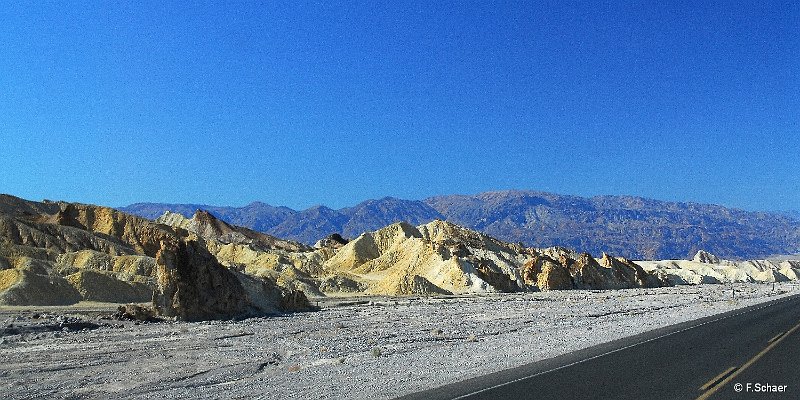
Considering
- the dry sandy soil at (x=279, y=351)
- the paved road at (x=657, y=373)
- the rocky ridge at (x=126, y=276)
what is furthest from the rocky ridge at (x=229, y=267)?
the paved road at (x=657, y=373)

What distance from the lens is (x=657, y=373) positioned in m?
15.4

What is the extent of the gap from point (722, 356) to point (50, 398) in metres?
18.2

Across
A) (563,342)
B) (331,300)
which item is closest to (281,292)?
(331,300)

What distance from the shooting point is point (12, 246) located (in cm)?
5941

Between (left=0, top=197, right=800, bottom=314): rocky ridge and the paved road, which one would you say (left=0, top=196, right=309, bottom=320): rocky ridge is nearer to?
(left=0, top=197, right=800, bottom=314): rocky ridge

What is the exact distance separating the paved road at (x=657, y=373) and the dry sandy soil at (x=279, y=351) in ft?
4.70

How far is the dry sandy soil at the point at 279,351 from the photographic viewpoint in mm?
16234

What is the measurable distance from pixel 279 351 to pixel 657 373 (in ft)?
47.2

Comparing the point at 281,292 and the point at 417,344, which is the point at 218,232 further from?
the point at 417,344

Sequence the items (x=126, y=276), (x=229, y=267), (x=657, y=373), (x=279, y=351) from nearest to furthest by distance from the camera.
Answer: (x=657, y=373) → (x=279, y=351) → (x=229, y=267) → (x=126, y=276)

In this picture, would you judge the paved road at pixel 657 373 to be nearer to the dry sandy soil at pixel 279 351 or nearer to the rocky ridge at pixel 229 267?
the dry sandy soil at pixel 279 351

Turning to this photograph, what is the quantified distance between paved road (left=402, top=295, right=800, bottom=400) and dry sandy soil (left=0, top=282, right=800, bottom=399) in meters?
1.43

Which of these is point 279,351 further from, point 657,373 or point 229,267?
point 229,267

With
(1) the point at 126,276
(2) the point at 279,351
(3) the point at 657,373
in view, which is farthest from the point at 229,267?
(3) the point at 657,373
